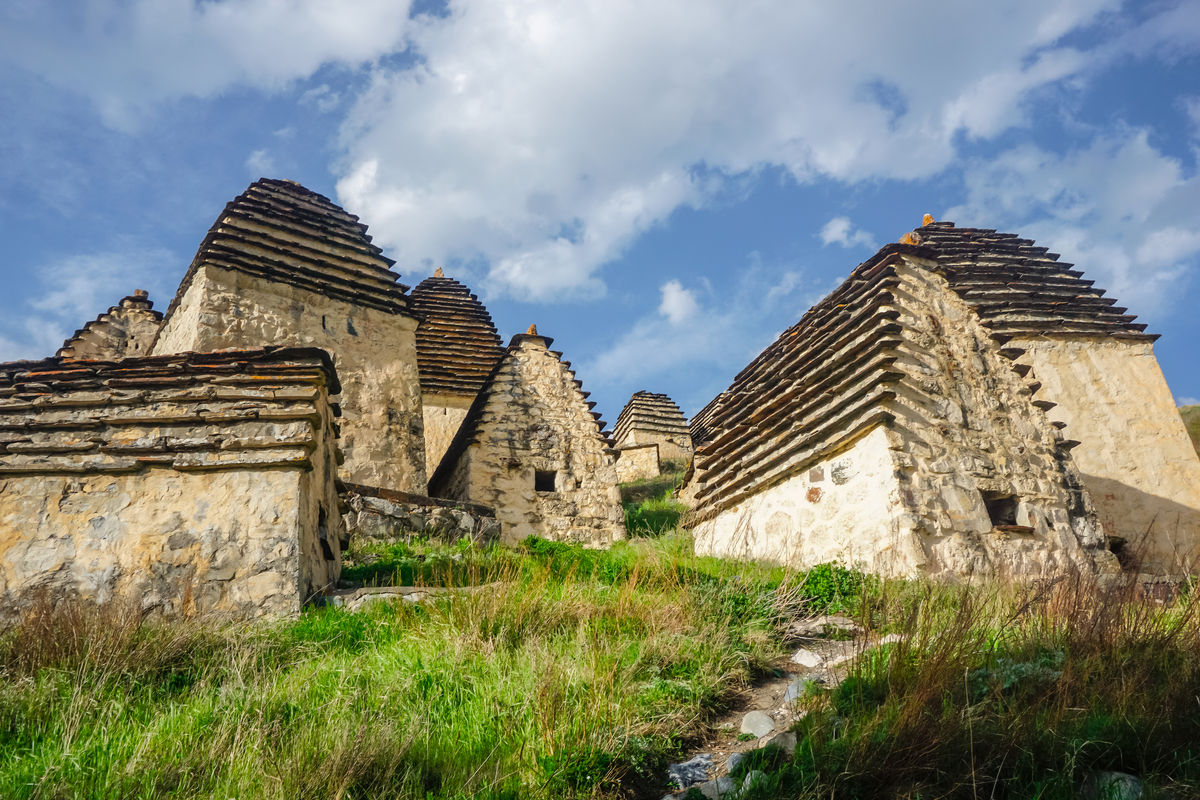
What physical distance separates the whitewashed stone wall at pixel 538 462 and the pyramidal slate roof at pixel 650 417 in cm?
1343

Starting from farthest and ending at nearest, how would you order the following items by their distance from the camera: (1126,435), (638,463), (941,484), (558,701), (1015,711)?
1. (638,463)
2. (1126,435)
3. (941,484)
4. (558,701)
5. (1015,711)

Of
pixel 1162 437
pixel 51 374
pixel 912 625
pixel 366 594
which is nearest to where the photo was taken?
pixel 912 625

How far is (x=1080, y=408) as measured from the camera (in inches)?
506

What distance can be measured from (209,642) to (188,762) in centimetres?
153

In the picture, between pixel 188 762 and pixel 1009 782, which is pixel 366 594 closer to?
pixel 188 762

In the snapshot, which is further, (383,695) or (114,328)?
(114,328)

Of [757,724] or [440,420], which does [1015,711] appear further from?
[440,420]

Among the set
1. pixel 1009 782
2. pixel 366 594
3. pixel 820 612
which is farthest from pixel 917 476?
pixel 366 594

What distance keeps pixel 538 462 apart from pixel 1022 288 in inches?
398

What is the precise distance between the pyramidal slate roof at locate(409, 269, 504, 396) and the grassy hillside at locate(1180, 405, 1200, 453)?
67.2 feet

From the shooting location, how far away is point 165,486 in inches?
225

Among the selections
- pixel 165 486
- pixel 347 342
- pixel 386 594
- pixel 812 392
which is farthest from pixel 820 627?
pixel 347 342

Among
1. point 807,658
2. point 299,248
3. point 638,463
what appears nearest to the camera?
point 807,658

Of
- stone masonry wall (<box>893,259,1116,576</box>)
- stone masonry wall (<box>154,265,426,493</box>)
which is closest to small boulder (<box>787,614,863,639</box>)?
stone masonry wall (<box>893,259,1116,576</box>)
